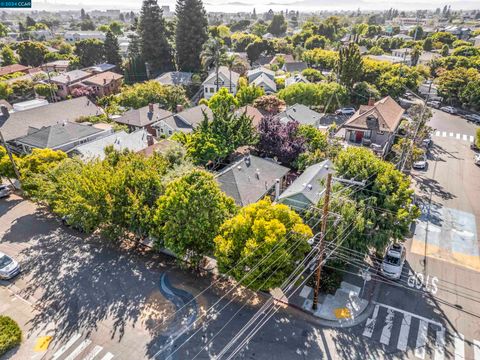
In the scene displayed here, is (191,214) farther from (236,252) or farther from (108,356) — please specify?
(108,356)

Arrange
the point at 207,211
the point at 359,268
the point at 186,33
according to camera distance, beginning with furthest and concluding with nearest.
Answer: the point at 186,33 → the point at 359,268 → the point at 207,211

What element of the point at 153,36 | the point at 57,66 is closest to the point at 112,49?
the point at 153,36

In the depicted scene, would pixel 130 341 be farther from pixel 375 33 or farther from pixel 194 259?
pixel 375 33

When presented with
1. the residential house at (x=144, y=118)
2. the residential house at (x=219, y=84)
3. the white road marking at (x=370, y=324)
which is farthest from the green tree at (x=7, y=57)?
the white road marking at (x=370, y=324)

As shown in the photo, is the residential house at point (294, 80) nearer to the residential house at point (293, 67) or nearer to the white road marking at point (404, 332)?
the residential house at point (293, 67)

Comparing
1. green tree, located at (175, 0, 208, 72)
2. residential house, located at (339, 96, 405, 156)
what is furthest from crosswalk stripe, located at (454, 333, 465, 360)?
green tree, located at (175, 0, 208, 72)

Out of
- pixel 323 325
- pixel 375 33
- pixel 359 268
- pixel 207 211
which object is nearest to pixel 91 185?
pixel 207 211
